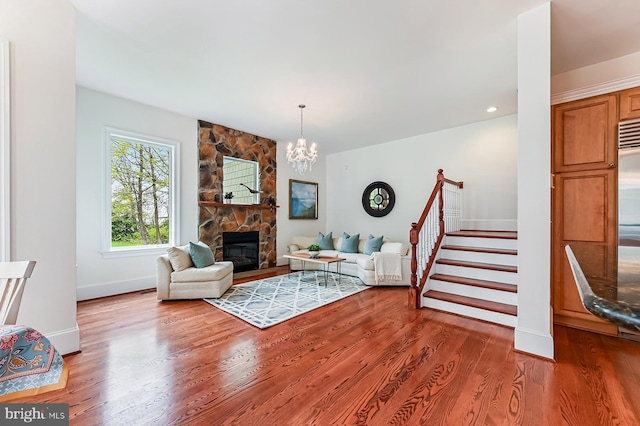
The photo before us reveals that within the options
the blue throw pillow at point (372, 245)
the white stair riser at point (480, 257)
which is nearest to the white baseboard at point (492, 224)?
the white stair riser at point (480, 257)

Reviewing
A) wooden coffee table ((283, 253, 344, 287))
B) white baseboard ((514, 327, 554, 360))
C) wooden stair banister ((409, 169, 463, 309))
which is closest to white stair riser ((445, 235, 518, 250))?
wooden stair banister ((409, 169, 463, 309))

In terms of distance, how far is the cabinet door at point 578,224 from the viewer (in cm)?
266

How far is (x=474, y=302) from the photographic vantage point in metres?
3.09

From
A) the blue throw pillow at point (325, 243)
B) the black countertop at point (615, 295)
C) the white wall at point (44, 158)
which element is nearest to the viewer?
the black countertop at point (615, 295)

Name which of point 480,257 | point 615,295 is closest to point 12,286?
point 615,295

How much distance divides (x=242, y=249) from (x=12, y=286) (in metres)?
4.23

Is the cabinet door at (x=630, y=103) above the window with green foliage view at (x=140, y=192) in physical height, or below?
above

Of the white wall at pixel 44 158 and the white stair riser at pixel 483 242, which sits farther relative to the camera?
the white stair riser at pixel 483 242

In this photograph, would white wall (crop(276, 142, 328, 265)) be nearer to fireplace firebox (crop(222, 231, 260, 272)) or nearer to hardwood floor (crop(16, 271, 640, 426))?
fireplace firebox (crop(222, 231, 260, 272))

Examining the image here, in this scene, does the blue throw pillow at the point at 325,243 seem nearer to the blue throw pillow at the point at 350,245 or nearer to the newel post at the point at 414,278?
the blue throw pillow at the point at 350,245

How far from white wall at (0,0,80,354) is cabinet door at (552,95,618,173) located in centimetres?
488

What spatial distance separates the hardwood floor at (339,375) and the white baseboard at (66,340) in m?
0.09

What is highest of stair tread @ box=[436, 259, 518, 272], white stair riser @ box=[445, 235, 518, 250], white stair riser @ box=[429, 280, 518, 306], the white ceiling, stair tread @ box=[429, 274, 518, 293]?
the white ceiling

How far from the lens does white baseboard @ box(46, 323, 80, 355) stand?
218 centimetres
